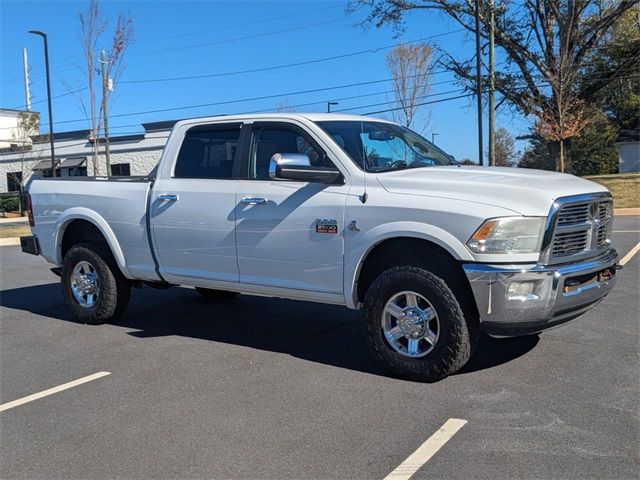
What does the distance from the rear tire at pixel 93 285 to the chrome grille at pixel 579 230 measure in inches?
174

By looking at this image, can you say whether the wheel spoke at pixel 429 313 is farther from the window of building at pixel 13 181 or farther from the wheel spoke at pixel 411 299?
the window of building at pixel 13 181

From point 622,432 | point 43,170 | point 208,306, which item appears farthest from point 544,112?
point 43,170

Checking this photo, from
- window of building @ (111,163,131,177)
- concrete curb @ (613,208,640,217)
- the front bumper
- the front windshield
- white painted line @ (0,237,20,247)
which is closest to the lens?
the front bumper

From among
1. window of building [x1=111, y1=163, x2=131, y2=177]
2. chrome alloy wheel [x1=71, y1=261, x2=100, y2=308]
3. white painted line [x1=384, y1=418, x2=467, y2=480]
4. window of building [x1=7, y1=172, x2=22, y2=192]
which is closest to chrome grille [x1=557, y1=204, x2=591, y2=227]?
white painted line [x1=384, y1=418, x2=467, y2=480]

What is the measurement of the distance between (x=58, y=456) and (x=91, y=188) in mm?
3649

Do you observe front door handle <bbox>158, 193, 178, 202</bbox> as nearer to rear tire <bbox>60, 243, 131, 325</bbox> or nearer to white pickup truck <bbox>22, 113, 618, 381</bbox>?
white pickup truck <bbox>22, 113, 618, 381</bbox>

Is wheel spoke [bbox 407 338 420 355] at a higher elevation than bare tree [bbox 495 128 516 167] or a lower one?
lower

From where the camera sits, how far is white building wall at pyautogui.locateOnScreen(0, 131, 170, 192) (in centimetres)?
3653

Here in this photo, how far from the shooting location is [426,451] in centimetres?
344

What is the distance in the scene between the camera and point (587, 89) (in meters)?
29.0

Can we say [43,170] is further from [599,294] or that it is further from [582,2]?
[599,294]

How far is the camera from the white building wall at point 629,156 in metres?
46.3

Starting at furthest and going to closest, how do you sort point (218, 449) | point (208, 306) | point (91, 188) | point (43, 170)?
point (43, 170) → point (208, 306) → point (91, 188) → point (218, 449)

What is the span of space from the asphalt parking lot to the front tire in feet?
0.49
